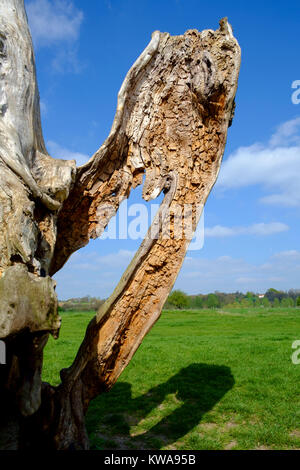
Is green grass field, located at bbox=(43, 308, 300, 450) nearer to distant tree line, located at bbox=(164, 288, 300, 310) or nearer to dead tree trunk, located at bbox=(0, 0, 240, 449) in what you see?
dead tree trunk, located at bbox=(0, 0, 240, 449)

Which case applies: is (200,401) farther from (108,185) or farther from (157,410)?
(108,185)

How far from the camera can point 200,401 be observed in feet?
20.9

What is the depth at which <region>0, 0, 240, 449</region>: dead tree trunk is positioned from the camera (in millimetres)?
3207

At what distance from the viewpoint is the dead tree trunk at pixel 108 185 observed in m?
3.21

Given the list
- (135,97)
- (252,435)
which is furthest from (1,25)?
(252,435)

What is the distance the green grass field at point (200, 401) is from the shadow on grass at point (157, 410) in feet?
0.05

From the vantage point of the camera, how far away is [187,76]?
172 inches

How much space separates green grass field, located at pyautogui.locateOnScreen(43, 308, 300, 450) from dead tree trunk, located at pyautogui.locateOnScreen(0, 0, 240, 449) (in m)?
1.61

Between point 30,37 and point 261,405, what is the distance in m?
6.51

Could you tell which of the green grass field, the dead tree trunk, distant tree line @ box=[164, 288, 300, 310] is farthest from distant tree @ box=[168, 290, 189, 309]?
the dead tree trunk

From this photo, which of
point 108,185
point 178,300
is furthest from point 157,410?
point 178,300

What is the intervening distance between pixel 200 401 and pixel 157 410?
2.68 feet
